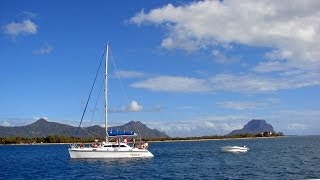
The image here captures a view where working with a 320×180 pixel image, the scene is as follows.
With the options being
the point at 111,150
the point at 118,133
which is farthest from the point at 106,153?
the point at 118,133

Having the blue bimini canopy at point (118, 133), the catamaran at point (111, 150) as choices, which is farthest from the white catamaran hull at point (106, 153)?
the blue bimini canopy at point (118, 133)

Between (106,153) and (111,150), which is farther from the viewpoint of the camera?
(106,153)

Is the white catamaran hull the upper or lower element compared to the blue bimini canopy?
lower

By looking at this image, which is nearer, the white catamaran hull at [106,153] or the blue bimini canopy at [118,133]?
the white catamaran hull at [106,153]

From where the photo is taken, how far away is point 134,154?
86.4 m

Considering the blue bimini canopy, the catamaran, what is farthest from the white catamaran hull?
the blue bimini canopy

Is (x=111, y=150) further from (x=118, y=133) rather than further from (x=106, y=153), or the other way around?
(x=118, y=133)

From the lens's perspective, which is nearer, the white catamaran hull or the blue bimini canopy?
the white catamaran hull

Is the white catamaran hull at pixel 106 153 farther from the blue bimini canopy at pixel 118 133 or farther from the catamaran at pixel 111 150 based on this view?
the blue bimini canopy at pixel 118 133

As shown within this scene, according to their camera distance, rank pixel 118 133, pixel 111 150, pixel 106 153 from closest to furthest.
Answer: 1. pixel 111 150
2. pixel 106 153
3. pixel 118 133

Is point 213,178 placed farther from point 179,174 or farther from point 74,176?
point 74,176

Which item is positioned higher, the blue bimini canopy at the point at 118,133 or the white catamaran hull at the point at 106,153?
the blue bimini canopy at the point at 118,133

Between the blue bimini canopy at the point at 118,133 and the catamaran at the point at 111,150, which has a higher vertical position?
the blue bimini canopy at the point at 118,133

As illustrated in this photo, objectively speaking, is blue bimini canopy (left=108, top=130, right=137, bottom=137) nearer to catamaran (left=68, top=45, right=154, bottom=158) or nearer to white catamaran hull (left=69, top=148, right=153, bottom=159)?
catamaran (left=68, top=45, right=154, bottom=158)
